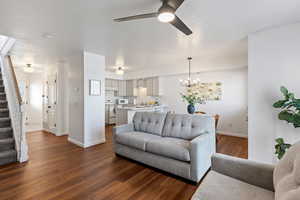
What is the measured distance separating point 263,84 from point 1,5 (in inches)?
165

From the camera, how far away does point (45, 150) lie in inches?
139

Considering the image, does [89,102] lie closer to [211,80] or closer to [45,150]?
[45,150]

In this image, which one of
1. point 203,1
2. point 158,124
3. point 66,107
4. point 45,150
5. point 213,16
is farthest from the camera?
point 66,107

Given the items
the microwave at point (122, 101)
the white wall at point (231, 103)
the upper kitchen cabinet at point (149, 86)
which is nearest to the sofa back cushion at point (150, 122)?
the white wall at point (231, 103)

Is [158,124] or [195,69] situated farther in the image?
[195,69]

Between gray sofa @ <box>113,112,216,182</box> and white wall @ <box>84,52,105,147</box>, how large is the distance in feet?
3.76

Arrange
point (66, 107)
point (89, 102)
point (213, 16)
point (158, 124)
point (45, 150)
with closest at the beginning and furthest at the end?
point (213, 16) < point (158, 124) < point (45, 150) < point (89, 102) < point (66, 107)

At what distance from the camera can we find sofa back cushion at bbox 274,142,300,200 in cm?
85

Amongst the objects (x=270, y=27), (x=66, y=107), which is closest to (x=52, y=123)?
(x=66, y=107)

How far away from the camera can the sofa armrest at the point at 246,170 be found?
1.34 meters

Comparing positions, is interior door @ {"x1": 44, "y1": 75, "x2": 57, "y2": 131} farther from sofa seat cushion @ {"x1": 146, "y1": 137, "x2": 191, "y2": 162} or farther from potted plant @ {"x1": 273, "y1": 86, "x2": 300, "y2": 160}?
potted plant @ {"x1": 273, "y1": 86, "x2": 300, "y2": 160}

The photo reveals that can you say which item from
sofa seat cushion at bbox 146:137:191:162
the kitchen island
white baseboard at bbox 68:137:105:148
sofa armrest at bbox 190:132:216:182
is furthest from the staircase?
sofa armrest at bbox 190:132:216:182

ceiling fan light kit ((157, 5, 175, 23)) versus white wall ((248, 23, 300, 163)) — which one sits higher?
ceiling fan light kit ((157, 5, 175, 23))

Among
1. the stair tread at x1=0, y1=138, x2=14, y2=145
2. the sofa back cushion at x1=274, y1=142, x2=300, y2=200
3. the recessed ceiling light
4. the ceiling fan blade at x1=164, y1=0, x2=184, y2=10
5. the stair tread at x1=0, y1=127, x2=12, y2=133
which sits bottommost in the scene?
the stair tread at x1=0, y1=138, x2=14, y2=145
